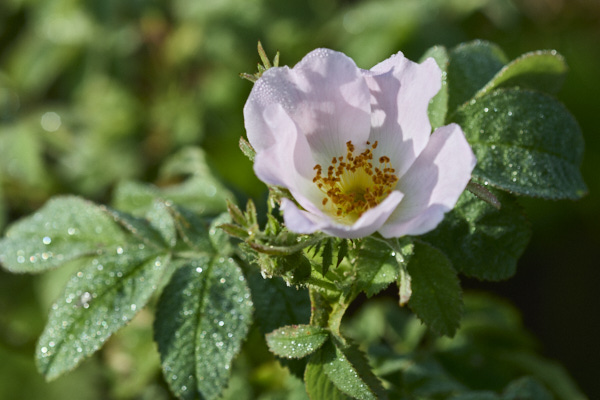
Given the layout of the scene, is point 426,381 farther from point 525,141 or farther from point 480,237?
point 525,141

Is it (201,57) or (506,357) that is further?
(201,57)

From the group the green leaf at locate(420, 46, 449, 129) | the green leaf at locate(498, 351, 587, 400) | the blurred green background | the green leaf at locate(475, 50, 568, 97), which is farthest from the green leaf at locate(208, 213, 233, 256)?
the blurred green background

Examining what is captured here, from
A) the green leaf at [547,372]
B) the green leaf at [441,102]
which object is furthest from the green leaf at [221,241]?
the green leaf at [547,372]

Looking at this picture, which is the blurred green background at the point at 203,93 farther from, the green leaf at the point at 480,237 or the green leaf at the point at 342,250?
the green leaf at the point at 342,250

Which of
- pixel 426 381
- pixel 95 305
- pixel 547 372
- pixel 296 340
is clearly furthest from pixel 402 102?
pixel 547 372

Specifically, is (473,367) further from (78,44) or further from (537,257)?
(78,44)

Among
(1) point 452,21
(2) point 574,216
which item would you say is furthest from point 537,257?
(1) point 452,21
